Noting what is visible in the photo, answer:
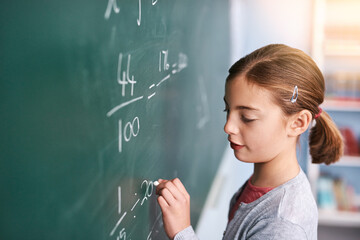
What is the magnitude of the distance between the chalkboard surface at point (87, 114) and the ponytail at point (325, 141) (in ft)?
1.51

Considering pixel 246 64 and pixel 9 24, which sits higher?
pixel 9 24

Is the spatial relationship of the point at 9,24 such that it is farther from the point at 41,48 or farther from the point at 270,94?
the point at 270,94

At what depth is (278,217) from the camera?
99 centimetres

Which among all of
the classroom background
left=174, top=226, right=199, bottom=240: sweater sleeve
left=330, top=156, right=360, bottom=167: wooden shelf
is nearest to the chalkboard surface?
the classroom background

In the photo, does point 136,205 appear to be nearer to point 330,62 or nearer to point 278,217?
point 278,217

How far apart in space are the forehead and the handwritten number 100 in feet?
0.93

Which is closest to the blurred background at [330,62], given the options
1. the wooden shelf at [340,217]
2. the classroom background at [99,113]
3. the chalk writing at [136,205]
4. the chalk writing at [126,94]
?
the wooden shelf at [340,217]

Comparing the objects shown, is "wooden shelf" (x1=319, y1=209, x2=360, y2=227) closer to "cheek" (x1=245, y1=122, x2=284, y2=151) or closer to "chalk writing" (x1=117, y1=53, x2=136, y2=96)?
"cheek" (x1=245, y1=122, x2=284, y2=151)

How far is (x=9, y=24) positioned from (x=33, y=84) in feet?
0.28

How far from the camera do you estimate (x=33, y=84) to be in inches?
21.2

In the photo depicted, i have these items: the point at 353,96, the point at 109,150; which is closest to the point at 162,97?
the point at 109,150

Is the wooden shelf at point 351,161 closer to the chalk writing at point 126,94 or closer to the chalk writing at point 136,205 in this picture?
the chalk writing at point 136,205

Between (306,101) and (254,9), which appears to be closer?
(306,101)

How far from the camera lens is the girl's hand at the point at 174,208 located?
40.0 inches
